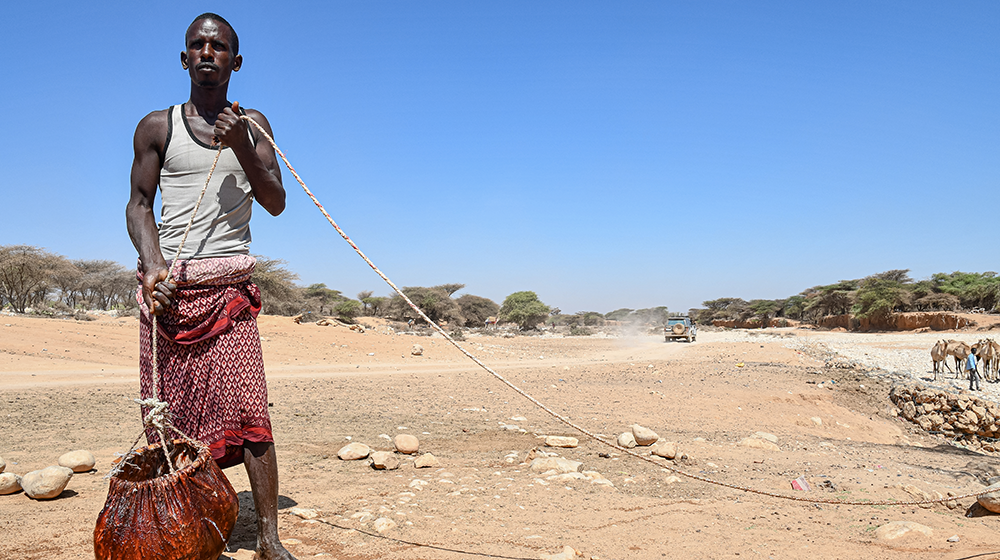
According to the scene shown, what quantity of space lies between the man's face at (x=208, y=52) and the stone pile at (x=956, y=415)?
1201cm

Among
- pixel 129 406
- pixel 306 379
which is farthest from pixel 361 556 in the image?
pixel 306 379

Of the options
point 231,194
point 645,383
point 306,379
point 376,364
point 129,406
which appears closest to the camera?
point 231,194

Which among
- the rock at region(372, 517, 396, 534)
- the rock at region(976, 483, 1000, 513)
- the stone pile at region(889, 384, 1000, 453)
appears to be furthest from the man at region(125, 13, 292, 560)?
the stone pile at region(889, 384, 1000, 453)

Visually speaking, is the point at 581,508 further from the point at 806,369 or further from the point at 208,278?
the point at 806,369

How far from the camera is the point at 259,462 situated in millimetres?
2602

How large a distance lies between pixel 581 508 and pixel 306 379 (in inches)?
323

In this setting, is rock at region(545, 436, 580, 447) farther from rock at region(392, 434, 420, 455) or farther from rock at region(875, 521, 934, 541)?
rock at region(875, 521, 934, 541)

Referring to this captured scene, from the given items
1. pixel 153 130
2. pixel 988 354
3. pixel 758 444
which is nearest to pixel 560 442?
pixel 758 444

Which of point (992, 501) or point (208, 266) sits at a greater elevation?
point (208, 266)

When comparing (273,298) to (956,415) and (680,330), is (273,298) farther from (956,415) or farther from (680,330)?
(956,415)

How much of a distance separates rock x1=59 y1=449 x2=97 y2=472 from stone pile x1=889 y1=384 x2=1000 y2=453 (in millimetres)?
12123

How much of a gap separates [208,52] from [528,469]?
355 centimetres

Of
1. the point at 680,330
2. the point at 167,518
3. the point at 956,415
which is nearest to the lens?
the point at 167,518

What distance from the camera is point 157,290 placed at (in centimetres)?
236
